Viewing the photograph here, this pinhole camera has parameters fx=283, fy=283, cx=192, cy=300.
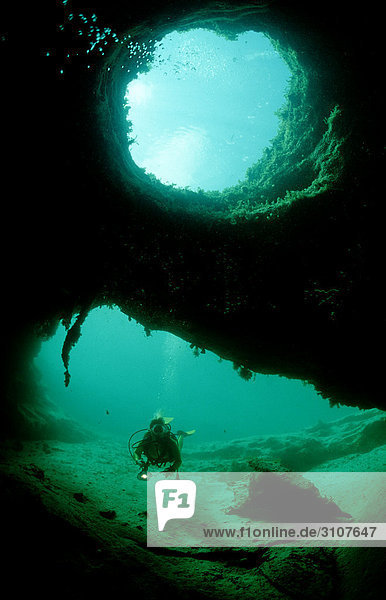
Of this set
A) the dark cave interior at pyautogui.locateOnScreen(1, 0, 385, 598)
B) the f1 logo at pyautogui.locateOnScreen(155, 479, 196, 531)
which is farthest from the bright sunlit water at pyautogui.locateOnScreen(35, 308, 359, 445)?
the dark cave interior at pyautogui.locateOnScreen(1, 0, 385, 598)

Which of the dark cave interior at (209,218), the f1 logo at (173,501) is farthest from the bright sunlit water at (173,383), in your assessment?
the dark cave interior at (209,218)

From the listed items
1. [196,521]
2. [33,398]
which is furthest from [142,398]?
[196,521]

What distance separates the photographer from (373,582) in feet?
9.78

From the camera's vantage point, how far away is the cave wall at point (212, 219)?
394 centimetres

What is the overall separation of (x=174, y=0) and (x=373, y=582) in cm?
777

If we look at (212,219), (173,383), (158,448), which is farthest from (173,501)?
(173,383)

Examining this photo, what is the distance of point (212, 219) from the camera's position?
512 cm

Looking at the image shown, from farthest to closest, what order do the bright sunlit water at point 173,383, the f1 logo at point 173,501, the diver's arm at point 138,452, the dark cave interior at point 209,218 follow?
the bright sunlit water at point 173,383 < the diver's arm at point 138,452 < the f1 logo at point 173,501 < the dark cave interior at point 209,218

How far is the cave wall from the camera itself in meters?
3.94

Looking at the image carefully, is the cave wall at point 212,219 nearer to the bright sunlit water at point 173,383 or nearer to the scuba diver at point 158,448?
the scuba diver at point 158,448

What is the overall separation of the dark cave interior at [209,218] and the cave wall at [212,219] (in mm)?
22

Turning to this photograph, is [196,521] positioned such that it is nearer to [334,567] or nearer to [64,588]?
[334,567]

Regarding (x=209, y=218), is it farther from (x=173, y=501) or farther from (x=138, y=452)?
(x=173, y=501)

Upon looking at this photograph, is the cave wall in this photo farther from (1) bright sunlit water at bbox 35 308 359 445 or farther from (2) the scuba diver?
(1) bright sunlit water at bbox 35 308 359 445
